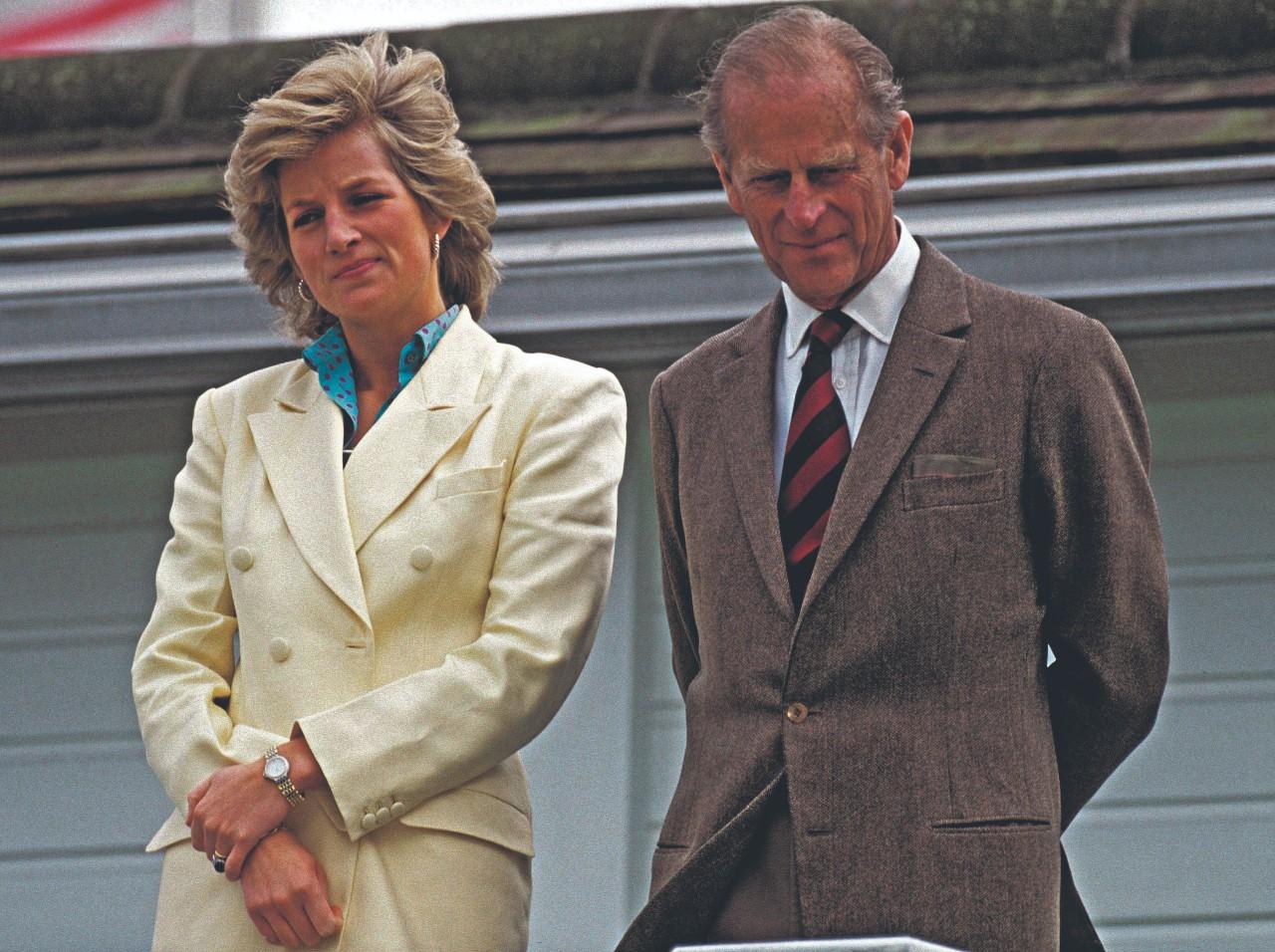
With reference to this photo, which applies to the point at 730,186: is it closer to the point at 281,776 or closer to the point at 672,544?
the point at 672,544

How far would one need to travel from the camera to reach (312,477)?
3438mm

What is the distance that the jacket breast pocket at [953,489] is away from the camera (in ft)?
9.89

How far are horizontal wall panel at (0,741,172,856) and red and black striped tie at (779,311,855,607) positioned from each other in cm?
260

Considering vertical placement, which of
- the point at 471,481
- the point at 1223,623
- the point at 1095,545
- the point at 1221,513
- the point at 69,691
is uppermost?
the point at 1095,545

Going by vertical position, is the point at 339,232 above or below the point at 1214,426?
above

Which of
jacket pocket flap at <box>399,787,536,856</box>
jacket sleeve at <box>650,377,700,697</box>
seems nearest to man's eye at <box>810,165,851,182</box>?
jacket sleeve at <box>650,377,700,697</box>

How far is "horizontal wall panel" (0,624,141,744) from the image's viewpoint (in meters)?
→ 5.50

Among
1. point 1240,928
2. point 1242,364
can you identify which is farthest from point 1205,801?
point 1242,364

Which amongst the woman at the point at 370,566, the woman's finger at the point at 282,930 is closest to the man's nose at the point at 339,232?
the woman at the point at 370,566

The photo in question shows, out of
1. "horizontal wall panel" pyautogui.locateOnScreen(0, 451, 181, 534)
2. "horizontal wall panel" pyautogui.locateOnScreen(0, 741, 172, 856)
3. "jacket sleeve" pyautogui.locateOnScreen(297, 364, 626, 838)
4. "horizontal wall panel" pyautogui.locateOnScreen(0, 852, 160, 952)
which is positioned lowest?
"horizontal wall panel" pyautogui.locateOnScreen(0, 852, 160, 952)

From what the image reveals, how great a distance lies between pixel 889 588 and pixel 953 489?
143 mm

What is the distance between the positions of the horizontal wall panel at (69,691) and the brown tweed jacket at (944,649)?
2635mm

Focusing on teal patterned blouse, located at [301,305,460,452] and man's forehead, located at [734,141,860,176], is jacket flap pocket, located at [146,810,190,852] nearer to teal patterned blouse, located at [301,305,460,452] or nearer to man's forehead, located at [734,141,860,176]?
teal patterned blouse, located at [301,305,460,452]

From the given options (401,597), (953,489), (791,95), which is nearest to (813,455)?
(953,489)
